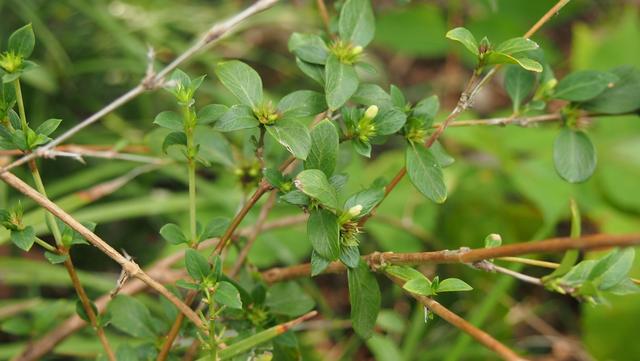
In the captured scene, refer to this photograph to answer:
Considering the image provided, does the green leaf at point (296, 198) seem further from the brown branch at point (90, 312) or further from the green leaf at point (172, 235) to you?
the brown branch at point (90, 312)

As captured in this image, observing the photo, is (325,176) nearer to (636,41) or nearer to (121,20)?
(121,20)

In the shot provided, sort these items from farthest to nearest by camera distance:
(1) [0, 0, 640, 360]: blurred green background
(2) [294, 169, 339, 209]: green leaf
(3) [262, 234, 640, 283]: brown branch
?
(1) [0, 0, 640, 360]: blurred green background < (2) [294, 169, 339, 209]: green leaf < (3) [262, 234, 640, 283]: brown branch

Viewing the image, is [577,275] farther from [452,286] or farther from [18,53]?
[18,53]

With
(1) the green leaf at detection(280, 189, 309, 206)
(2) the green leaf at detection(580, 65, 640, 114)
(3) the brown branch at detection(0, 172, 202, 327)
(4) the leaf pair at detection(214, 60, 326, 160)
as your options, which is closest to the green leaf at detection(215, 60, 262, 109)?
(4) the leaf pair at detection(214, 60, 326, 160)

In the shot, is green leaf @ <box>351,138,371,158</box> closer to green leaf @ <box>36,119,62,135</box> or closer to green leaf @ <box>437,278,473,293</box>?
green leaf @ <box>437,278,473,293</box>

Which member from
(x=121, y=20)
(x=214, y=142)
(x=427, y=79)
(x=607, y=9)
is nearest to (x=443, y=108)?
(x=427, y=79)

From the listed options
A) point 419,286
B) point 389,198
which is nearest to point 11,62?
point 419,286

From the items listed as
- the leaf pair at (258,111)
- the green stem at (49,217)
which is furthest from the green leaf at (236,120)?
the green stem at (49,217)
